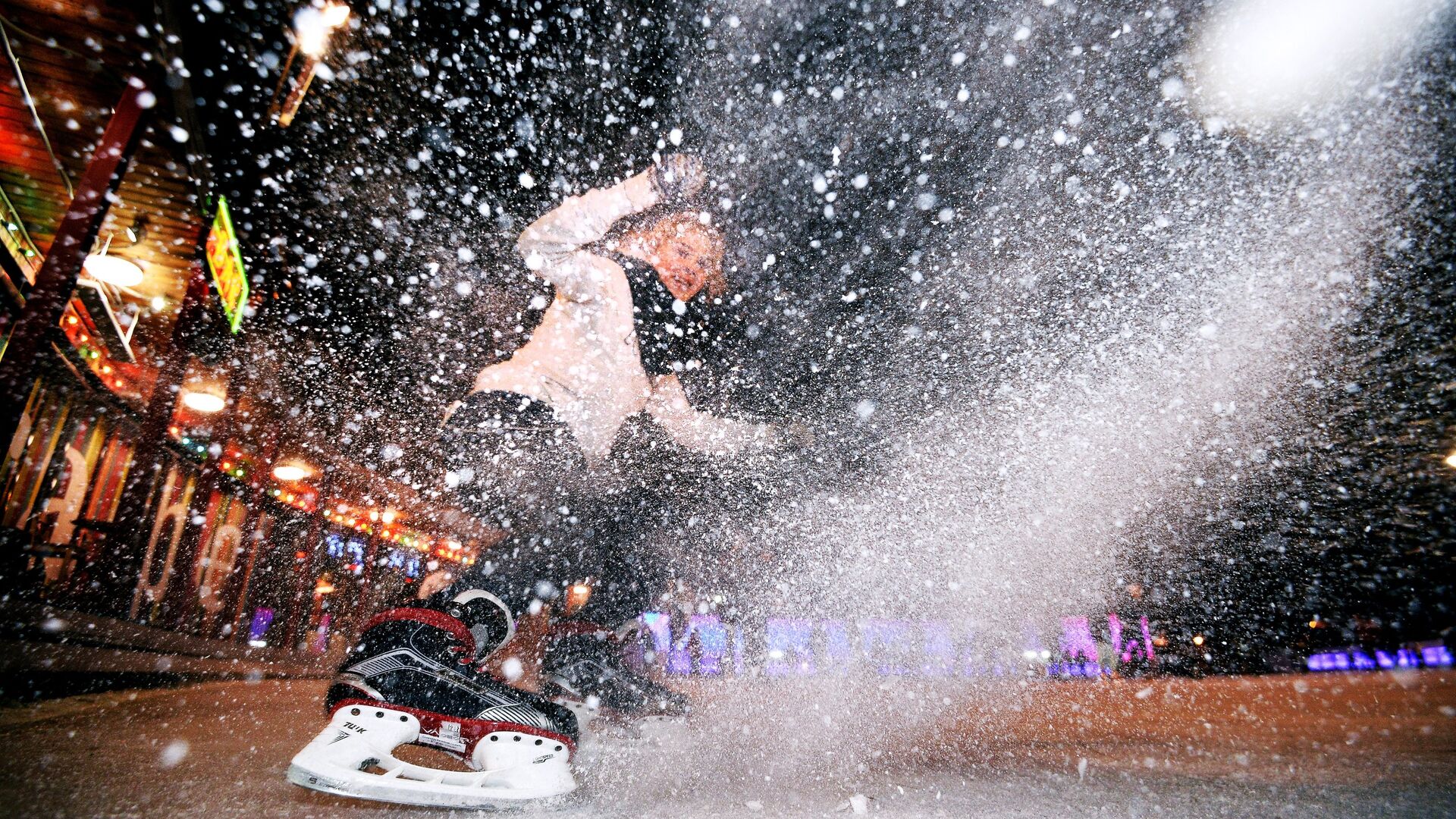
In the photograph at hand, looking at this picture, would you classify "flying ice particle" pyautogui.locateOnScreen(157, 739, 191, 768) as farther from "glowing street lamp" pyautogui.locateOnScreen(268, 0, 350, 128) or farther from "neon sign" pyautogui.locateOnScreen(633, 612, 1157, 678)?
"glowing street lamp" pyautogui.locateOnScreen(268, 0, 350, 128)

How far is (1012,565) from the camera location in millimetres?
6953

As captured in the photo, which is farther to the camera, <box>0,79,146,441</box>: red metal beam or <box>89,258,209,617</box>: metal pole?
<box>89,258,209,617</box>: metal pole

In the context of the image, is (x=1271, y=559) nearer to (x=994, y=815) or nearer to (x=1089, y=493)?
(x=1089, y=493)

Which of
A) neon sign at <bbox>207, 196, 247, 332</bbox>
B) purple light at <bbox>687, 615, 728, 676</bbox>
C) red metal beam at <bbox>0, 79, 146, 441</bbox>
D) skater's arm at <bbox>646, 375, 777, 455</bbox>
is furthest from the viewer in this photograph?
purple light at <bbox>687, 615, 728, 676</bbox>

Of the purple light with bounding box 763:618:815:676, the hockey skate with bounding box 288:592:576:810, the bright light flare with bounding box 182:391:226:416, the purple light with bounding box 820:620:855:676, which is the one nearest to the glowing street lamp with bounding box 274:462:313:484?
the bright light flare with bounding box 182:391:226:416

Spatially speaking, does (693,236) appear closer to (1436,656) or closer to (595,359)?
(595,359)

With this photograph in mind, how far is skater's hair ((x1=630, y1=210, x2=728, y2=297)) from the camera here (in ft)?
9.52

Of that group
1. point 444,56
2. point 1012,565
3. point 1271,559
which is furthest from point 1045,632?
point 444,56

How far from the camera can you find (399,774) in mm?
1079

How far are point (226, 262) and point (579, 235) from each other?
3.21 metres

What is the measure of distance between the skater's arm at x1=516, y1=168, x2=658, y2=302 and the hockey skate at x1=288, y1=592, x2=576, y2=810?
179 centimetres

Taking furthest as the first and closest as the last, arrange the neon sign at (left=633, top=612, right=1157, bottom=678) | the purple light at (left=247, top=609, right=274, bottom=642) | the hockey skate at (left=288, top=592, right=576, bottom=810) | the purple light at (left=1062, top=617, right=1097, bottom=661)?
the purple light at (left=1062, top=617, right=1097, bottom=661)
the purple light at (left=247, top=609, right=274, bottom=642)
the neon sign at (left=633, top=612, right=1157, bottom=678)
the hockey skate at (left=288, top=592, right=576, bottom=810)

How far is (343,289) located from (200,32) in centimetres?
233

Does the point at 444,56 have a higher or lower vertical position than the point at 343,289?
higher
